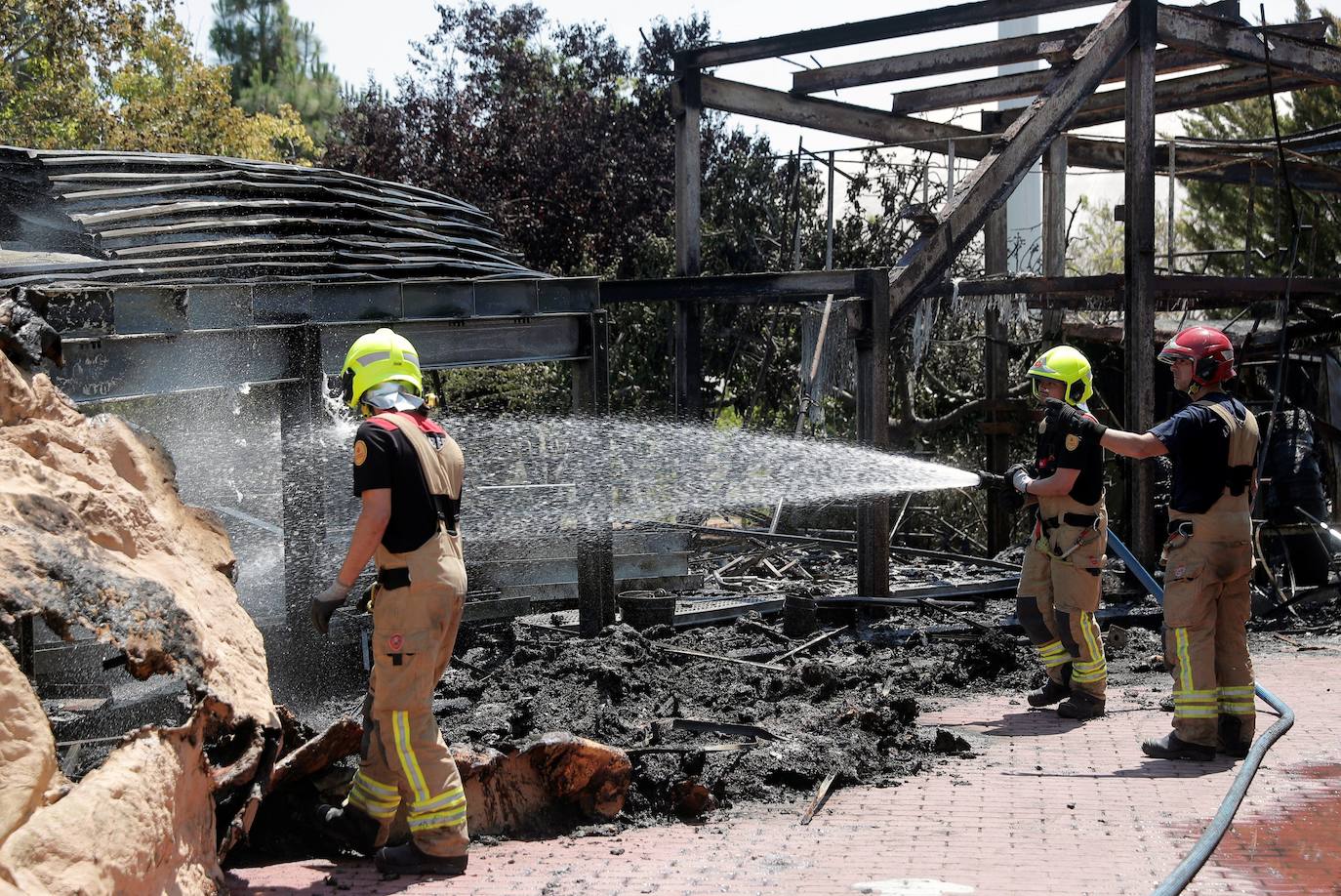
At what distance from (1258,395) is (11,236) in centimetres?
1115

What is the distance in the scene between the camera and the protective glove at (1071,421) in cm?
711

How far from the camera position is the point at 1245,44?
1104cm

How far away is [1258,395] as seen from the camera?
522 inches

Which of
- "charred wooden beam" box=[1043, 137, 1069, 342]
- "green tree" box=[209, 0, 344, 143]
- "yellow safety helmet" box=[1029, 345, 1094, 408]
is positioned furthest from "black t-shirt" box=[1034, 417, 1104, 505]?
"green tree" box=[209, 0, 344, 143]

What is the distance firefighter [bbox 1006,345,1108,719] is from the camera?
23.8 feet

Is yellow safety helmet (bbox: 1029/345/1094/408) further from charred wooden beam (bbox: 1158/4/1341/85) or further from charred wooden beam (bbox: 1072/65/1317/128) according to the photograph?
charred wooden beam (bbox: 1072/65/1317/128)

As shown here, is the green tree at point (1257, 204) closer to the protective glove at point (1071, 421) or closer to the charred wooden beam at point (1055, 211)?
the charred wooden beam at point (1055, 211)

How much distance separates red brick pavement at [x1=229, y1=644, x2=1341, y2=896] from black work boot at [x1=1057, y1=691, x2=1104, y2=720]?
2.23 feet

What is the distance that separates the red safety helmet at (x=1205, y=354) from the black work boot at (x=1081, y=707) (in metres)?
1.87

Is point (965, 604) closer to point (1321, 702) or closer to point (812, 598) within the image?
point (812, 598)

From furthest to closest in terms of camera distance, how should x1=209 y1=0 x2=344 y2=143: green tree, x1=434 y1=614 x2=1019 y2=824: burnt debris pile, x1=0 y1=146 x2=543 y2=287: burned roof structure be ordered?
x1=209 y1=0 x2=344 y2=143: green tree < x1=0 y1=146 x2=543 y2=287: burned roof structure < x1=434 y1=614 x2=1019 y2=824: burnt debris pile

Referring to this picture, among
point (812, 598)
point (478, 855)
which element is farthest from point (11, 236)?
point (812, 598)

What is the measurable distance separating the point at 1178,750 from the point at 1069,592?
3.81 ft

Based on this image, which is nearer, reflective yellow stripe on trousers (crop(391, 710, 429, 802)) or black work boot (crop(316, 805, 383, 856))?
reflective yellow stripe on trousers (crop(391, 710, 429, 802))
